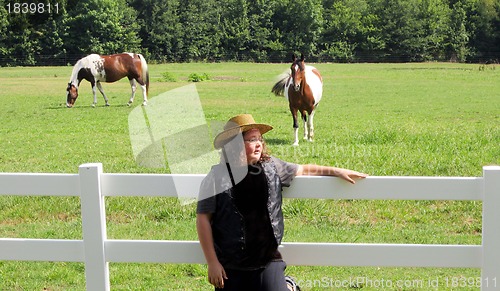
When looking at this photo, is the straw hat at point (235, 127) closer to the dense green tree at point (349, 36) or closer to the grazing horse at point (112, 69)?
the grazing horse at point (112, 69)

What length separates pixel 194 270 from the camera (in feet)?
→ 18.9

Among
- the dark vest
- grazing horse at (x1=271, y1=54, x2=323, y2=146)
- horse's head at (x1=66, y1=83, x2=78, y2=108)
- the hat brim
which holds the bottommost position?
horse's head at (x1=66, y1=83, x2=78, y2=108)

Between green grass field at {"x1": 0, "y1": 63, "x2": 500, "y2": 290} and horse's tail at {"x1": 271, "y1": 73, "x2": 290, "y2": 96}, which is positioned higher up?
horse's tail at {"x1": 271, "y1": 73, "x2": 290, "y2": 96}

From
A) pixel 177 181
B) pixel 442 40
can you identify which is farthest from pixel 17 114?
pixel 442 40

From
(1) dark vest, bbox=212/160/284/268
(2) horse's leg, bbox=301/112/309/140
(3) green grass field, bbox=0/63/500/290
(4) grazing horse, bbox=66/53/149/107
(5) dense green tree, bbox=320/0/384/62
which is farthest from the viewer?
(5) dense green tree, bbox=320/0/384/62

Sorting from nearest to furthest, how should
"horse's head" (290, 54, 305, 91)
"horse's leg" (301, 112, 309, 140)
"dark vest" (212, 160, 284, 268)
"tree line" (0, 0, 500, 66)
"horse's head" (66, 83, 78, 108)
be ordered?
"dark vest" (212, 160, 284, 268)
"horse's head" (290, 54, 305, 91)
"horse's leg" (301, 112, 309, 140)
"horse's head" (66, 83, 78, 108)
"tree line" (0, 0, 500, 66)

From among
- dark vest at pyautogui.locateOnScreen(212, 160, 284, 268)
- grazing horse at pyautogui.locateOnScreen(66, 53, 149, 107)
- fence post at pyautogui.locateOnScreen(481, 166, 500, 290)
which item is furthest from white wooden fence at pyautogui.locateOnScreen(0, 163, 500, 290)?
grazing horse at pyautogui.locateOnScreen(66, 53, 149, 107)

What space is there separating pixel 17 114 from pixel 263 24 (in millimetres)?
52007

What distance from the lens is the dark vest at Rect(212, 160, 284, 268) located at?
11.9ft

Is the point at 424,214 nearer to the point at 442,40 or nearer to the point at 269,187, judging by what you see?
the point at 269,187

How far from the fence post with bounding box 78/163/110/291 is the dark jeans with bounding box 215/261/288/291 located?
85 cm

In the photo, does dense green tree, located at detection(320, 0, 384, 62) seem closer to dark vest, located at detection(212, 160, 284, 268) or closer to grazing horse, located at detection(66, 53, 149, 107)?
grazing horse, located at detection(66, 53, 149, 107)

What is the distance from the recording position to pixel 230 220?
3.63 metres

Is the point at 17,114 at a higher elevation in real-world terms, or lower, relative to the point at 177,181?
lower
